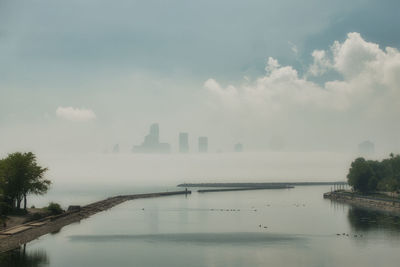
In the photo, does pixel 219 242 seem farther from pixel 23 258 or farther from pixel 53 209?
pixel 53 209

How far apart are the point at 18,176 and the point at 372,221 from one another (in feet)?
371

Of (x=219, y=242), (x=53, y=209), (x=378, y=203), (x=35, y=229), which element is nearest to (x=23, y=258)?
(x=35, y=229)

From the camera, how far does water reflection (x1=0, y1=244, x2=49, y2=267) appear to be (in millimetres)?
69331

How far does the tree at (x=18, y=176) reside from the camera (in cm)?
11219

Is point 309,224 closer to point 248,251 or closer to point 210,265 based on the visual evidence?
point 248,251

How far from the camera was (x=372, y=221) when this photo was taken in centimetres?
12812

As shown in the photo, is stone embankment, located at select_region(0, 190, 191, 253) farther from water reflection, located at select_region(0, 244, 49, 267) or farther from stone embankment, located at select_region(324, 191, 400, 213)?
stone embankment, located at select_region(324, 191, 400, 213)

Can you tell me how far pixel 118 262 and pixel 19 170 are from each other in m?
58.2

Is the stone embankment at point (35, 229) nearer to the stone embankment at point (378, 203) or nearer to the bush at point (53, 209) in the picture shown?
the bush at point (53, 209)

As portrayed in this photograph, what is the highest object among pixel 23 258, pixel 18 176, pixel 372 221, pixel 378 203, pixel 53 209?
pixel 18 176

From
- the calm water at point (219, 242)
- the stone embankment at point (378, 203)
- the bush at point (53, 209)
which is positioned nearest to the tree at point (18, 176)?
the bush at point (53, 209)

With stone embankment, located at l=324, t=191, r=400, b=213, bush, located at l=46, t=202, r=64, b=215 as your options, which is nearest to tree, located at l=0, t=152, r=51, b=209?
bush, located at l=46, t=202, r=64, b=215

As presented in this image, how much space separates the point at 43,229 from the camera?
102 metres

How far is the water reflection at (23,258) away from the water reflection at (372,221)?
85.4m
